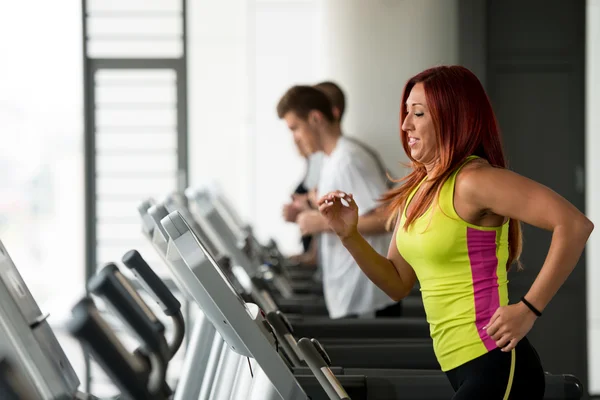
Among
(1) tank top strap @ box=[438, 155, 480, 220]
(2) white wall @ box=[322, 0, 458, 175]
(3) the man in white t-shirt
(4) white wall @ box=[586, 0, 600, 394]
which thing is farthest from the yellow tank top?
(2) white wall @ box=[322, 0, 458, 175]

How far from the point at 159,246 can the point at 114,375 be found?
852 mm

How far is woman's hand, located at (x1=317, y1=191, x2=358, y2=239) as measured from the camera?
1.90 m

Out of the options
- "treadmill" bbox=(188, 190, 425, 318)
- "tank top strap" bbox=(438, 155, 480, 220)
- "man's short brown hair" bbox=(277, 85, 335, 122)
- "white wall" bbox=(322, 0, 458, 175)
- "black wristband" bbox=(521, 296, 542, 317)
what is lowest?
"treadmill" bbox=(188, 190, 425, 318)

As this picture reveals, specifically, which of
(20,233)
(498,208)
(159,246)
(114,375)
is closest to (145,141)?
(159,246)

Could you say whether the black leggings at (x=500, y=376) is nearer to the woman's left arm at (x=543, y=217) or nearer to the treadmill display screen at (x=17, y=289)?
the woman's left arm at (x=543, y=217)

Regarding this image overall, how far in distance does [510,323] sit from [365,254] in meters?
0.40

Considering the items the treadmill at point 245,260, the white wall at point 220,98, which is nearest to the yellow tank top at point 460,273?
the treadmill at point 245,260

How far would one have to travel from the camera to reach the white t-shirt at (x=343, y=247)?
123 inches

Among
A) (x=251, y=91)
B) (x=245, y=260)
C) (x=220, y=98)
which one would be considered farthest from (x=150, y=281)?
(x=251, y=91)

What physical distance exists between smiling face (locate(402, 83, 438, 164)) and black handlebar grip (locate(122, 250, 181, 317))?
564mm

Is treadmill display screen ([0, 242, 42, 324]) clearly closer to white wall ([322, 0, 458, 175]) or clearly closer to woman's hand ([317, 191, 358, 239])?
woman's hand ([317, 191, 358, 239])

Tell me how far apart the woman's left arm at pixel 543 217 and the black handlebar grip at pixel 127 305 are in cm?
61

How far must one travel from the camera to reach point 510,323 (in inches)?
64.7

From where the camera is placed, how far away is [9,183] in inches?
507
